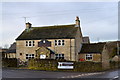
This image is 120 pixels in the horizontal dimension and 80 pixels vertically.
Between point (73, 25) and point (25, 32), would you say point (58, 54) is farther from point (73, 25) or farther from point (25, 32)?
point (25, 32)

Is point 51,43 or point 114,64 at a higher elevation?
point 51,43

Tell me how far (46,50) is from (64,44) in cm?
370

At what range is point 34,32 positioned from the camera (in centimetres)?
3916

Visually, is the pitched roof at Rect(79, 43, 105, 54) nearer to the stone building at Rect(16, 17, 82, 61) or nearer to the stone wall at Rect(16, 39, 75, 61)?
the stone building at Rect(16, 17, 82, 61)

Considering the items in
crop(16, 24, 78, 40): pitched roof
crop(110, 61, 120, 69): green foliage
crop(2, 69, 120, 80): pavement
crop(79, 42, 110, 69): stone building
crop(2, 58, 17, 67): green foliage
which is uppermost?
crop(16, 24, 78, 40): pitched roof

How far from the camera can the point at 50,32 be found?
3772 cm

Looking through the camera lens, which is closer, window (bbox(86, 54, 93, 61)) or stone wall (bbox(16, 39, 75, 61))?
stone wall (bbox(16, 39, 75, 61))

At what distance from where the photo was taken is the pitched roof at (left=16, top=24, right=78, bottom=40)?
35.7m

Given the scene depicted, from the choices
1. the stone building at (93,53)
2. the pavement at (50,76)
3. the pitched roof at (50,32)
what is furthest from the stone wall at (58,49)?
the pavement at (50,76)

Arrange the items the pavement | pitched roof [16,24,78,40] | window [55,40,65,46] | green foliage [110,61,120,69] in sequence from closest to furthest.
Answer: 1. the pavement
2. green foliage [110,61,120,69]
3. window [55,40,65,46]
4. pitched roof [16,24,78,40]

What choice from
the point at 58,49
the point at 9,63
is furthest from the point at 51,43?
the point at 9,63

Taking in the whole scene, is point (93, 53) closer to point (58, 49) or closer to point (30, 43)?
point (58, 49)

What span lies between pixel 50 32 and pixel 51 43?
9.42 ft

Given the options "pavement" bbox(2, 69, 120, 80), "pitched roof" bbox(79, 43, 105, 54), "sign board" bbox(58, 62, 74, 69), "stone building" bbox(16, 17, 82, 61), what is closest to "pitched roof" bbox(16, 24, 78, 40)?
"stone building" bbox(16, 17, 82, 61)
